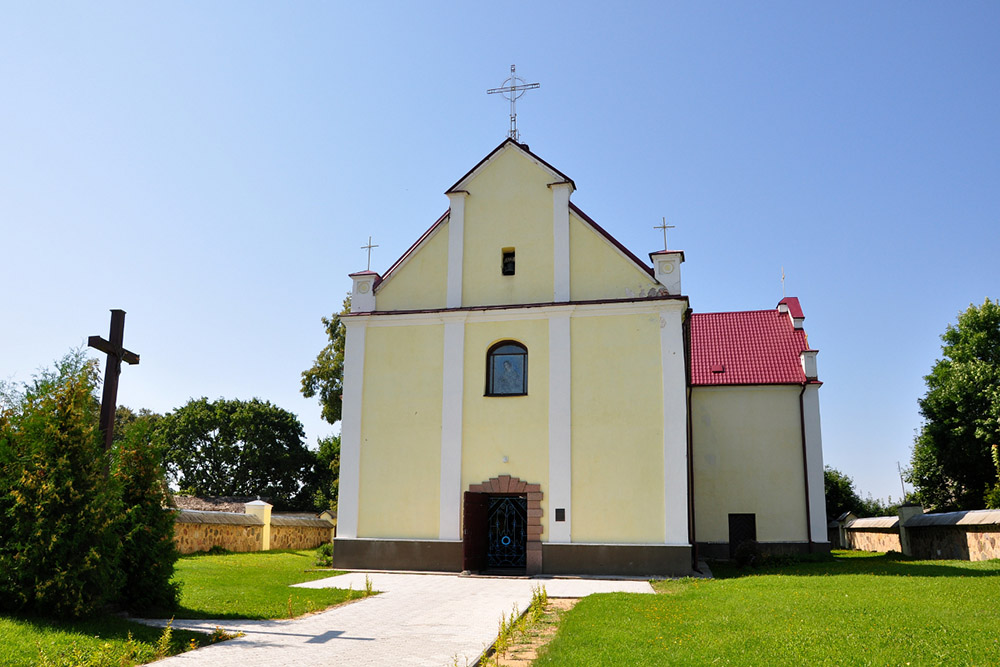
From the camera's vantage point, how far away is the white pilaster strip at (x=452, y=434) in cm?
1895

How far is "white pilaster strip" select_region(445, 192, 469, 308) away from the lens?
67.3 ft

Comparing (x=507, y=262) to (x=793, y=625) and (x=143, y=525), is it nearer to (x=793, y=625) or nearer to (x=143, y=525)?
(x=143, y=525)

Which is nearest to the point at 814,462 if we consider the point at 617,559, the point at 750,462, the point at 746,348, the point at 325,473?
the point at 750,462

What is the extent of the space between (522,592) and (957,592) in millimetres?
7609

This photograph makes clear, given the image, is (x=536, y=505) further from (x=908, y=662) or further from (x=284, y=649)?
(x=908, y=662)

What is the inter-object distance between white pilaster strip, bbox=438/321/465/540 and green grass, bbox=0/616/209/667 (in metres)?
10.2

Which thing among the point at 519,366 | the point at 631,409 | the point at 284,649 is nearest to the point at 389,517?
the point at 519,366

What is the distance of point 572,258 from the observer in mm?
19969

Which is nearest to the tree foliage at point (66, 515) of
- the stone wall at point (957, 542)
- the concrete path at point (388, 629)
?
the concrete path at point (388, 629)

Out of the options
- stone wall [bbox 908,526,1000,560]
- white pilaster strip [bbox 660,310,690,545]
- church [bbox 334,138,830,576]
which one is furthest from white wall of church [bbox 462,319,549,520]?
stone wall [bbox 908,526,1000,560]

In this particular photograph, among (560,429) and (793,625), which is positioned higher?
(560,429)

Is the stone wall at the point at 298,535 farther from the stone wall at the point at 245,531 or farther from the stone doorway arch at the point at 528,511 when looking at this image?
the stone doorway arch at the point at 528,511

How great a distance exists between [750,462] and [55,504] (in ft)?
68.6

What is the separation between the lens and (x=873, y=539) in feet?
112
